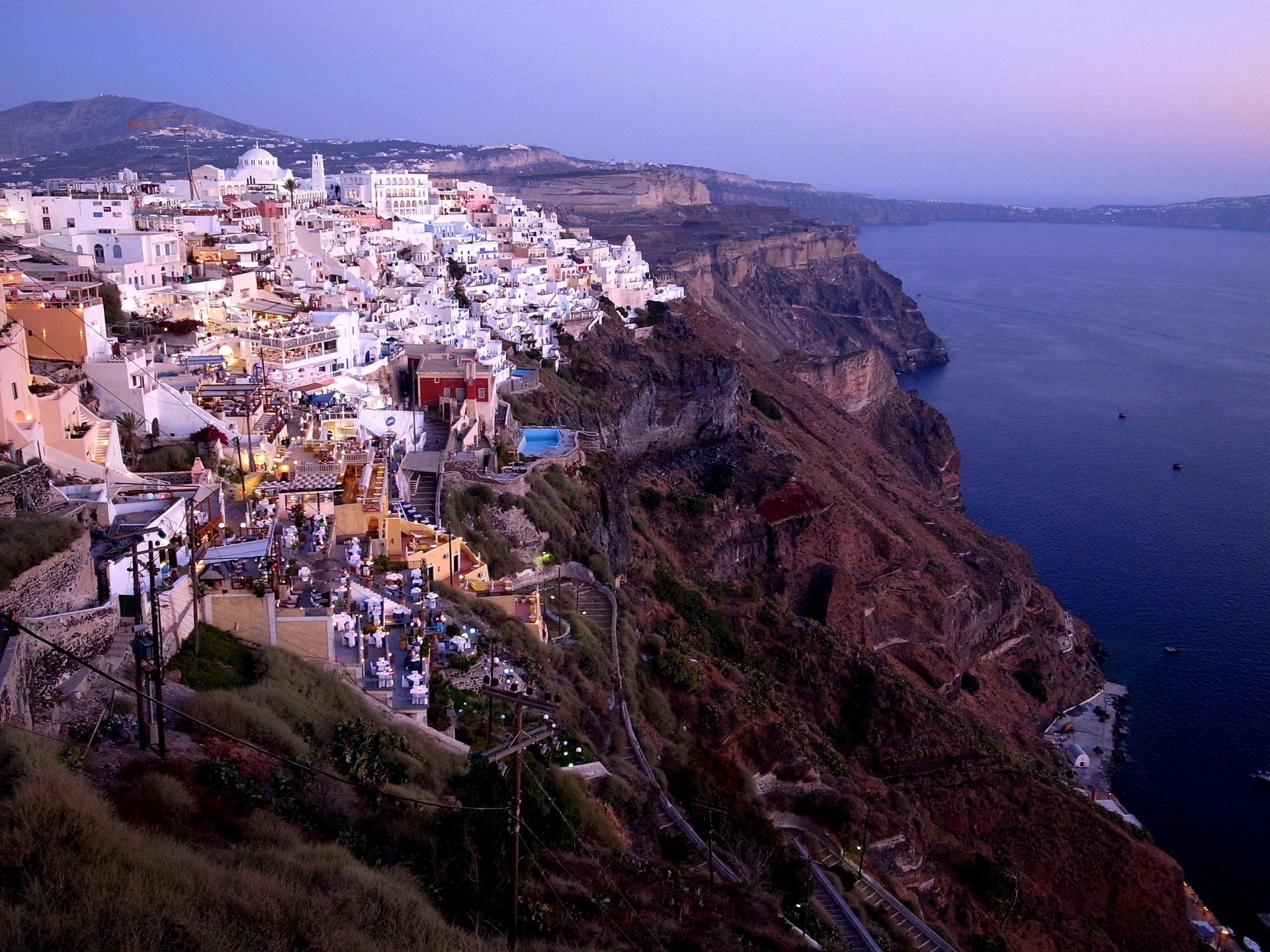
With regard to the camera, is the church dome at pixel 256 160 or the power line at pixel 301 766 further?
the church dome at pixel 256 160

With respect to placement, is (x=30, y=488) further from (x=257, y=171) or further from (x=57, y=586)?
(x=257, y=171)

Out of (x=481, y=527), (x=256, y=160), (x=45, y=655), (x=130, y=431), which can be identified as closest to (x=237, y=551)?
(x=45, y=655)

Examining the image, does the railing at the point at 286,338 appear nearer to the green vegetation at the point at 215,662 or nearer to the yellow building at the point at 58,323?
the yellow building at the point at 58,323

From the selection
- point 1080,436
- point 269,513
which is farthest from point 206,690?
point 1080,436

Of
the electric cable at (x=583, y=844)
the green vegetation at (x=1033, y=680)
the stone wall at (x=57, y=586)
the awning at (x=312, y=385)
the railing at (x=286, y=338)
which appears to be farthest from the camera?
the green vegetation at (x=1033, y=680)

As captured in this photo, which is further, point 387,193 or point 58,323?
point 387,193

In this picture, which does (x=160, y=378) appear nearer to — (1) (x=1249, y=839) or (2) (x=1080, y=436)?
(1) (x=1249, y=839)

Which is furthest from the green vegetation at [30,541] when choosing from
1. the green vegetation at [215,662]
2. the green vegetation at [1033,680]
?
the green vegetation at [1033,680]
